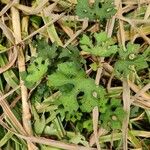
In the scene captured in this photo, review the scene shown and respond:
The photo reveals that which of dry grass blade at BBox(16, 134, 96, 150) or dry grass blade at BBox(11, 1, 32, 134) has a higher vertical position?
dry grass blade at BBox(11, 1, 32, 134)

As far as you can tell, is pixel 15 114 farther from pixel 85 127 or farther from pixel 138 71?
pixel 138 71

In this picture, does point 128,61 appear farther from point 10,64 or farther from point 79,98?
point 10,64

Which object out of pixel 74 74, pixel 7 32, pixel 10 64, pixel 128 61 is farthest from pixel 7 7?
pixel 128 61

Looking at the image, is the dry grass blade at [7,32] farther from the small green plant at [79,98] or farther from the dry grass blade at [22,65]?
the small green plant at [79,98]

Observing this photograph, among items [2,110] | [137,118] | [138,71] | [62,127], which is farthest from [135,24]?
[2,110]

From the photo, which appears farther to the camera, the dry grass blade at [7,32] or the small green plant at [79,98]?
the dry grass blade at [7,32]

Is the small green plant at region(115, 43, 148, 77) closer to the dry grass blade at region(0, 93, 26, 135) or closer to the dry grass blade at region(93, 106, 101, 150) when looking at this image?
the dry grass blade at region(93, 106, 101, 150)

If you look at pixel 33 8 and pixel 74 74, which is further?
pixel 33 8

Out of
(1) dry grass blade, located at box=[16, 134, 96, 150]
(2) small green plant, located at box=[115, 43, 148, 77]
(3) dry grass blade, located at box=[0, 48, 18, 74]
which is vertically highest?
(3) dry grass blade, located at box=[0, 48, 18, 74]

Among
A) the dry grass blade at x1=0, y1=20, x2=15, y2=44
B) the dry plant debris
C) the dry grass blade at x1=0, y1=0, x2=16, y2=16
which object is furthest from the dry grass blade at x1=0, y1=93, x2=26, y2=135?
the dry grass blade at x1=0, y1=0, x2=16, y2=16

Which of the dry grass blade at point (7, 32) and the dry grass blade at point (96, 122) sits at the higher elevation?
the dry grass blade at point (7, 32)

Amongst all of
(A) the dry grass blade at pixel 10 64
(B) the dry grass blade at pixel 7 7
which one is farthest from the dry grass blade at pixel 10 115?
(B) the dry grass blade at pixel 7 7
